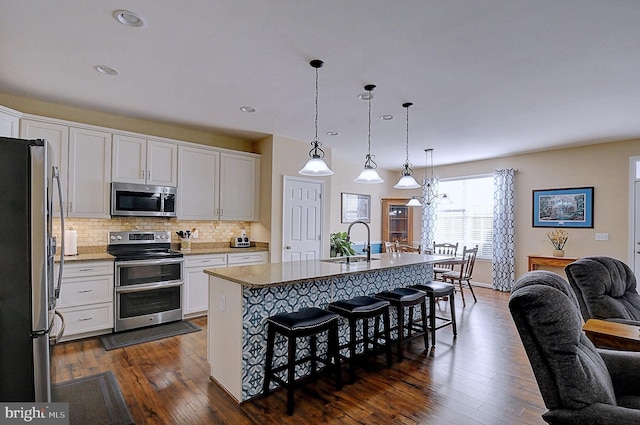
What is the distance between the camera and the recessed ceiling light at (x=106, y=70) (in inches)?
118

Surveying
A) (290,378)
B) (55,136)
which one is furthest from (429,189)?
(55,136)

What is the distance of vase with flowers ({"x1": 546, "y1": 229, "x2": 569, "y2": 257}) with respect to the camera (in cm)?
586

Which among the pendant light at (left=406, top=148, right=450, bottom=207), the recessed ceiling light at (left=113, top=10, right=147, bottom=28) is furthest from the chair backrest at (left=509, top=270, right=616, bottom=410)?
the pendant light at (left=406, top=148, right=450, bottom=207)

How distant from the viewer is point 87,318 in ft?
12.3

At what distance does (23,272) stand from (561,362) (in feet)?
8.41

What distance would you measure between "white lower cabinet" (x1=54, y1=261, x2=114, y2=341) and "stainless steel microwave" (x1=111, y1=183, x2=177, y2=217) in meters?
0.73

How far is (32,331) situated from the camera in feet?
5.51

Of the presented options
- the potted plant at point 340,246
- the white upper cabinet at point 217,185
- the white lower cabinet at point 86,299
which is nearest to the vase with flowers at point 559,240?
the potted plant at point 340,246

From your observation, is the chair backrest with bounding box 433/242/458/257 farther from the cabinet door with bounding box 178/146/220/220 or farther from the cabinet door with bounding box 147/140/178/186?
the cabinet door with bounding box 147/140/178/186

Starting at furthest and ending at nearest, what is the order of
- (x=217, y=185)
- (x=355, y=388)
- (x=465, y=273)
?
(x=465, y=273), (x=217, y=185), (x=355, y=388)

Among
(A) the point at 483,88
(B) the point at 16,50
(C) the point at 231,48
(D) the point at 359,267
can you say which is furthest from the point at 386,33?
(B) the point at 16,50

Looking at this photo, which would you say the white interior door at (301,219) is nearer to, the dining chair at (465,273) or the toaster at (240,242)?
the toaster at (240,242)

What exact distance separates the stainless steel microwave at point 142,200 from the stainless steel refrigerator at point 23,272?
8.74ft

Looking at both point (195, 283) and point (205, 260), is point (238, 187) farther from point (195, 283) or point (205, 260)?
point (195, 283)
